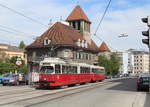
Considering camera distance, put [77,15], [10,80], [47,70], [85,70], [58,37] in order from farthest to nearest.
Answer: [77,15] < [58,37] < [85,70] < [10,80] < [47,70]

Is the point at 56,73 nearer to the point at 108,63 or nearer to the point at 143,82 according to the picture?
the point at 143,82

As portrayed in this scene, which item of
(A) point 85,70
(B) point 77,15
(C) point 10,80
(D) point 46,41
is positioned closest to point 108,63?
(B) point 77,15

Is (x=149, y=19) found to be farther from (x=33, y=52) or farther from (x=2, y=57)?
(x=2, y=57)

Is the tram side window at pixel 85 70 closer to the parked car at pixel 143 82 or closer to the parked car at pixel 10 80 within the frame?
the parked car at pixel 10 80

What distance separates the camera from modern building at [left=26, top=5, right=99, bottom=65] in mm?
72250

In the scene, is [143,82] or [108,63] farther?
[108,63]

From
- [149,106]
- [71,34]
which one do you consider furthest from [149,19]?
[71,34]

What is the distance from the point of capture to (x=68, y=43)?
240 feet

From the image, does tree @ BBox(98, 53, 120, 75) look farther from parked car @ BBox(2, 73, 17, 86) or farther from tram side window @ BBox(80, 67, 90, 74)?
parked car @ BBox(2, 73, 17, 86)

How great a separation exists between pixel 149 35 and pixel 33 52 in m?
61.5

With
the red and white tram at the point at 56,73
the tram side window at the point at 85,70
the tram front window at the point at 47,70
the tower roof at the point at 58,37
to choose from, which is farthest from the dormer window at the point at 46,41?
the tram front window at the point at 47,70

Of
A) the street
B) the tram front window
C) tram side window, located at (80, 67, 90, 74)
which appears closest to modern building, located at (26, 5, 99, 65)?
tram side window, located at (80, 67, 90, 74)

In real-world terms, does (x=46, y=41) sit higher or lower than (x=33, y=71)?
higher

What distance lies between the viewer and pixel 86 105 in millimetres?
15969
